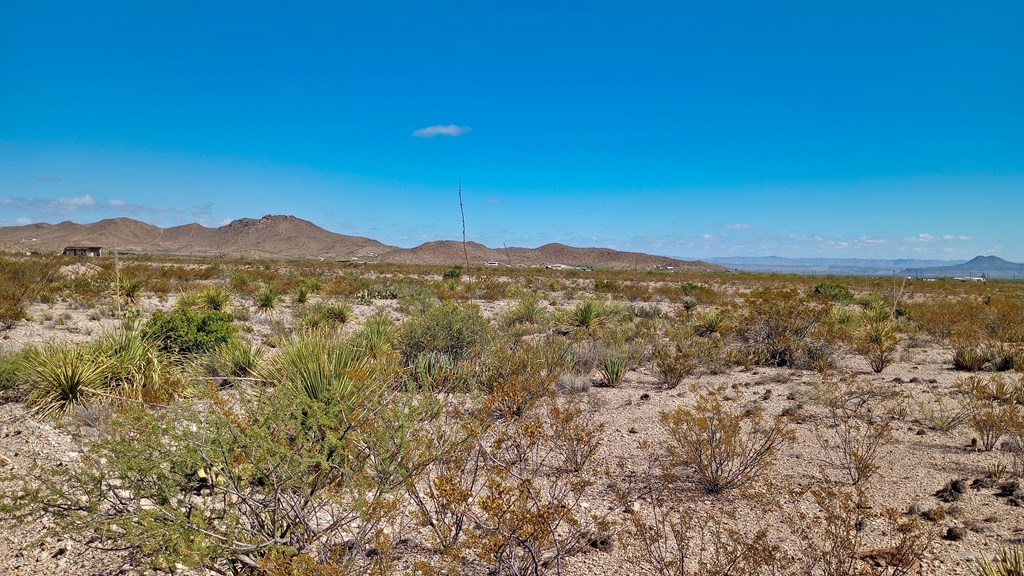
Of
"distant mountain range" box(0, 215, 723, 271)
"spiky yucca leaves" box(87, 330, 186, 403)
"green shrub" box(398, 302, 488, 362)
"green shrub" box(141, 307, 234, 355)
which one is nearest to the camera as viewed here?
"spiky yucca leaves" box(87, 330, 186, 403)

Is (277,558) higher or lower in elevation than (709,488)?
higher

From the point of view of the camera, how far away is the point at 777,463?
→ 18.6ft

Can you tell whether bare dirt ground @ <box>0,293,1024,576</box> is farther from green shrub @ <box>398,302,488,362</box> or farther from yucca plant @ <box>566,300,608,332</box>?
yucca plant @ <box>566,300,608,332</box>

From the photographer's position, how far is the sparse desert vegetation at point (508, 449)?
130 inches

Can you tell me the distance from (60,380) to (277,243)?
139 metres

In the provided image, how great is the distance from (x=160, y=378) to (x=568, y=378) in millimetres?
5788

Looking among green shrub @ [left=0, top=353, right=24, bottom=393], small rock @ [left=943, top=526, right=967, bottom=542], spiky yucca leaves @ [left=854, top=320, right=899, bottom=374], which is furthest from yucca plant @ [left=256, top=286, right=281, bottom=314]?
small rock @ [left=943, top=526, right=967, bottom=542]

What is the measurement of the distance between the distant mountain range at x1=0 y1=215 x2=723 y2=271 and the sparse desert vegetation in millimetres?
100673

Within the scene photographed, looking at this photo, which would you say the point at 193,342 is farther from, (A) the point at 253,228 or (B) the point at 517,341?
(A) the point at 253,228

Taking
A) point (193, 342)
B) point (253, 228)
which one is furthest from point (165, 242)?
point (193, 342)

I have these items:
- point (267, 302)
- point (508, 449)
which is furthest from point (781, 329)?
point (267, 302)

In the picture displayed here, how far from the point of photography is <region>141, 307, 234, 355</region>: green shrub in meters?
8.66

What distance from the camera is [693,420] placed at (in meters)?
5.53

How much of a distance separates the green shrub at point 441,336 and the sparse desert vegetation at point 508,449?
0.04 meters
